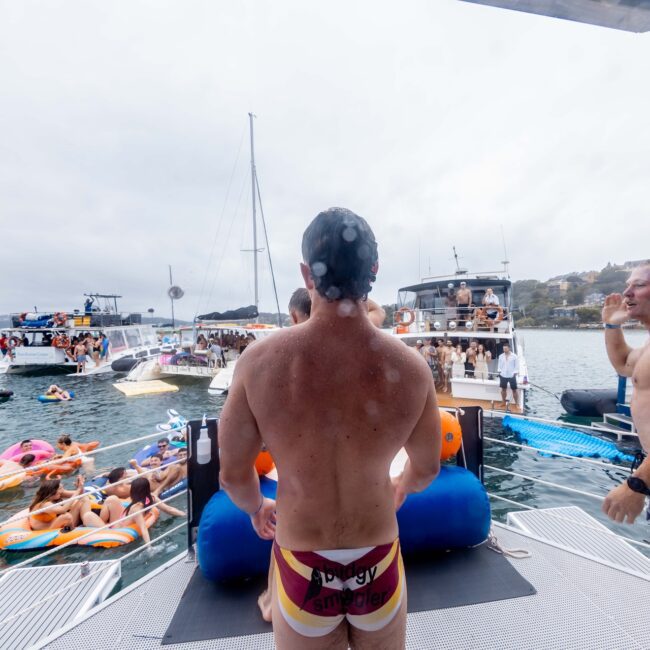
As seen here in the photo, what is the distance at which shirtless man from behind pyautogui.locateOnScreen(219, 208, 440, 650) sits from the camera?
4.00 feet

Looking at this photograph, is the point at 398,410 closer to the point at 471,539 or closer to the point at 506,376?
the point at 471,539

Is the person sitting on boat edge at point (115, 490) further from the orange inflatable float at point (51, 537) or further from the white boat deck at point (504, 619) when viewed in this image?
the white boat deck at point (504, 619)

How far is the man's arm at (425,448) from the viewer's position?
1.40 m

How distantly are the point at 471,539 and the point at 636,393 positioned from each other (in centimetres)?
177

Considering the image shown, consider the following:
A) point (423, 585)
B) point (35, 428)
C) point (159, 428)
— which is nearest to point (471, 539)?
point (423, 585)

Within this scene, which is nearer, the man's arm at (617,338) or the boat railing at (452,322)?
the man's arm at (617,338)

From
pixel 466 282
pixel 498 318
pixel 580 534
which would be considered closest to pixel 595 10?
pixel 580 534

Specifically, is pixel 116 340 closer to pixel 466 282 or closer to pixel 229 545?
pixel 466 282

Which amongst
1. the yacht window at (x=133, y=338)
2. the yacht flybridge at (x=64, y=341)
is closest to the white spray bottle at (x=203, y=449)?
the yacht flybridge at (x=64, y=341)

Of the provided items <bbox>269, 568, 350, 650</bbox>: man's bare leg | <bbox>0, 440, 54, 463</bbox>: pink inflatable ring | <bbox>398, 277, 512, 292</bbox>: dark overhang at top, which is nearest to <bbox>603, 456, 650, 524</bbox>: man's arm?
<bbox>269, 568, 350, 650</bbox>: man's bare leg

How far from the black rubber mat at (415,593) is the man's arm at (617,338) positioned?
1.87 meters

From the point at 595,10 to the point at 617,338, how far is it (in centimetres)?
213

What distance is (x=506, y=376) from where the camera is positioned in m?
11.4

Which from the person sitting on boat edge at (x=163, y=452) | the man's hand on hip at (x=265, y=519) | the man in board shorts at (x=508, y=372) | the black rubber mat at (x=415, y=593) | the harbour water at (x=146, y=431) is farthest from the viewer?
the man in board shorts at (x=508, y=372)
